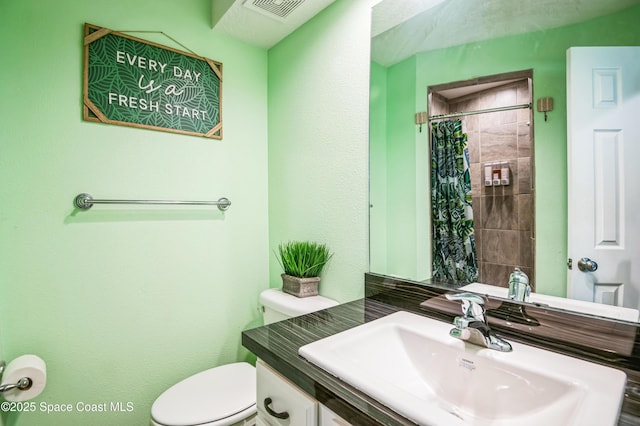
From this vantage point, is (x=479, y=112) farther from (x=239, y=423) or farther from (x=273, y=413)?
(x=239, y=423)

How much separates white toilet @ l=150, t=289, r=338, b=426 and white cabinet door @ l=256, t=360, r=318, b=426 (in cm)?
41

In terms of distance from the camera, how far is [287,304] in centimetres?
139

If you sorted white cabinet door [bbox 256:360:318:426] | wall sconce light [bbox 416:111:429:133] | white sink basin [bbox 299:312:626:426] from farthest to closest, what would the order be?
wall sconce light [bbox 416:111:429:133], white cabinet door [bbox 256:360:318:426], white sink basin [bbox 299:312:626:426]

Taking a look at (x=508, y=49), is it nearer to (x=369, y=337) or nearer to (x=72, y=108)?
(x=369, y=337)

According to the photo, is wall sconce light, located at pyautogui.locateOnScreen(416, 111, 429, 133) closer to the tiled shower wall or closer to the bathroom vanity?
the tiled shower wall

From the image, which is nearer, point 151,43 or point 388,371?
point 388,371

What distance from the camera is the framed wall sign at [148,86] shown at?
133 centimetres

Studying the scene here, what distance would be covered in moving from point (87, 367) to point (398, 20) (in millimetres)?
1911

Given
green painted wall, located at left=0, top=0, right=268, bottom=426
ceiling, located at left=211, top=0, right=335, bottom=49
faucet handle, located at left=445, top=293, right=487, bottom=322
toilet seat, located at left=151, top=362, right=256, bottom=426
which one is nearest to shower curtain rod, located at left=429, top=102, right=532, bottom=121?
faucet handle, located at left=445, top=293, right=487, bottom=322

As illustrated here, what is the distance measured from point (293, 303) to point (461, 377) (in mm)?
778

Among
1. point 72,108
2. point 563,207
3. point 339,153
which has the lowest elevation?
point 563,207

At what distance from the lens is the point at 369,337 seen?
2.91 feet

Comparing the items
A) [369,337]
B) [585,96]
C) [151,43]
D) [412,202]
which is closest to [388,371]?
[369,337]

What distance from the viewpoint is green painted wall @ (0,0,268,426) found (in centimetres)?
120
